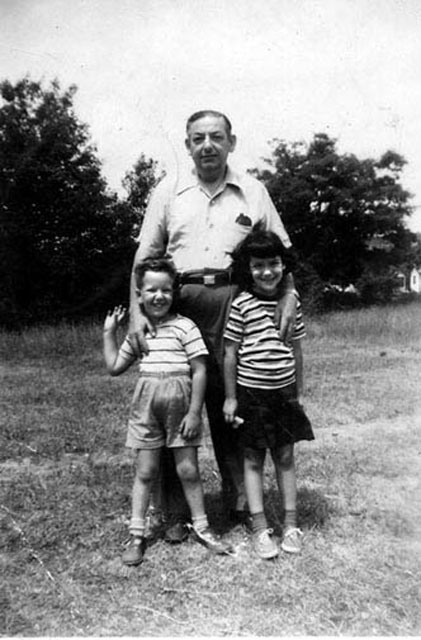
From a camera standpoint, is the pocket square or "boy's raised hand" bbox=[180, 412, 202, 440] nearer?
"boy's raised hand" bbox=[180, 412, 202, 440]

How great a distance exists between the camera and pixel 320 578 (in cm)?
281

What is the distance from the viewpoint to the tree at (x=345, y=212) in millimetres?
36812

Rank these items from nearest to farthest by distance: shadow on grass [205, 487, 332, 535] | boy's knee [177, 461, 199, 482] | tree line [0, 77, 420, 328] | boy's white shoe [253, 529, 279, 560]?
1. boy's white shoe [253, 529, 279, 560]
2. boy's knee [177, 461, 199, 482]
3. shadow on grass [205, 487, 332, 535]
4. tree line [0, 77, 420, 328]

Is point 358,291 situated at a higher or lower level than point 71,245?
lower

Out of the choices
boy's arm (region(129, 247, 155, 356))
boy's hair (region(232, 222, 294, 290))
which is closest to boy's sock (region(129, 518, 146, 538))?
boy's arm (region(129, 247, 155, 356))

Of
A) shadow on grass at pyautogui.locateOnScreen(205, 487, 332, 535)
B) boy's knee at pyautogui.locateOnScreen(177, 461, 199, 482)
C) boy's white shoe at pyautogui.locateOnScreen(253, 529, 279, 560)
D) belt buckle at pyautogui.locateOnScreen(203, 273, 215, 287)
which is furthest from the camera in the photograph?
shadow on grass at pyautogui.locateOnScreen(205, 487, 332, 535)

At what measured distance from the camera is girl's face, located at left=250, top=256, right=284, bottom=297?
308cm

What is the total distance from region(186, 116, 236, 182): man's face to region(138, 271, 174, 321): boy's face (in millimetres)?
636

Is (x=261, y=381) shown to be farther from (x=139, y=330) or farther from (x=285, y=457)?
(x=139, y=330)

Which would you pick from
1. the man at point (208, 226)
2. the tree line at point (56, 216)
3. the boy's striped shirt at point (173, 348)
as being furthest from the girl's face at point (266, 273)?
the tree line at point (56, 216)

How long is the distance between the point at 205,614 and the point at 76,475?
2.06m

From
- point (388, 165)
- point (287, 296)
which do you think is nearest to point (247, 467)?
point (287, 296)

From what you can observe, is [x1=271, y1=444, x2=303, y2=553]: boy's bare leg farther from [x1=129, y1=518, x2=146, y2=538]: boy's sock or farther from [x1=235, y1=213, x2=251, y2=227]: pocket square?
[x1=235, y1=213, x2=251, y2=227]: pocket square

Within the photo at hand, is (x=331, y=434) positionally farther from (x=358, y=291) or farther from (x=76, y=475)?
(x=358, y=291)
